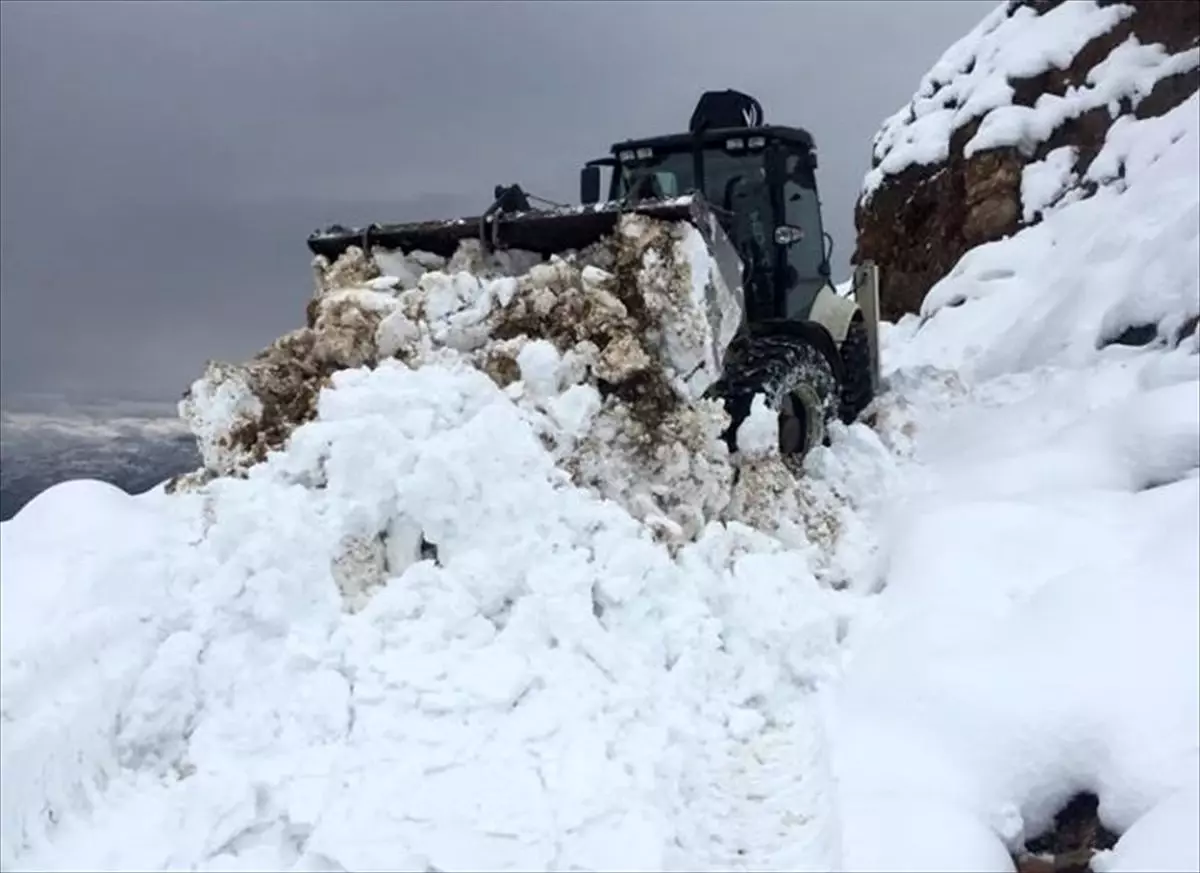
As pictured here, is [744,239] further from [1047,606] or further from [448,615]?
[448,615]

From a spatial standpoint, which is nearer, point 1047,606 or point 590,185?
point 1047,606

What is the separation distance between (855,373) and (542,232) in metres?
3.28

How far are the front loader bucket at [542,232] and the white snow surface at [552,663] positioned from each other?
0.77 m

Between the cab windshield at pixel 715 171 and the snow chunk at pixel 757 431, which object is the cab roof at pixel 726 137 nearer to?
the cab windshield at pixel 715 171

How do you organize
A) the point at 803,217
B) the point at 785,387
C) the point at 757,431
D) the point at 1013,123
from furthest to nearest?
the point at 1013,123 → the point at 803,217 → the point at 785,387 → the point at 757,431

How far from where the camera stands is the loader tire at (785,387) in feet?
21.8

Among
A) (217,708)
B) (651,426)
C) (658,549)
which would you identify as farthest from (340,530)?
(651,426)

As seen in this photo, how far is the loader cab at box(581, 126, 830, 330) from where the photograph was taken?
27.0 ft

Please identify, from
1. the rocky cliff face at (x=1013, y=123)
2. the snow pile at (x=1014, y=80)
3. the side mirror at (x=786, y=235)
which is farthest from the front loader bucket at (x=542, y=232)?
the snow pile at (x=1014, y=80)

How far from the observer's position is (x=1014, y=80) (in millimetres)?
14273

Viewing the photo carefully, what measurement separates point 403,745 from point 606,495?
6.68 feet

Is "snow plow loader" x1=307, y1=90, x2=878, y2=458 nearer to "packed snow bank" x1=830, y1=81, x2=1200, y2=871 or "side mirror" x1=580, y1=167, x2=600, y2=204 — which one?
"side mirror" x1=580, y1=167, x2=600, y2=204

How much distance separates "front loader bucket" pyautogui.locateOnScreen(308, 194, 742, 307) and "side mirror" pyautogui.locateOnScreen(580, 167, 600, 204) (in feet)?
6.23

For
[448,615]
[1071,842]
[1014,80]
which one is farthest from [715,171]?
[1014,80]
